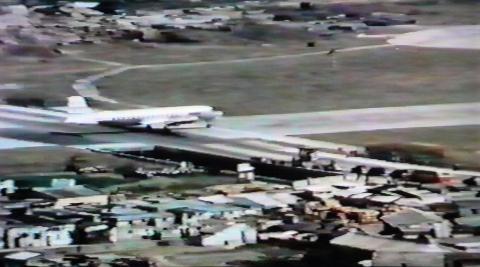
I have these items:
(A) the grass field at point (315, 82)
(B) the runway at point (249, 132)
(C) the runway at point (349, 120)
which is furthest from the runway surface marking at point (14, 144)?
(C) the runway at point (349, 120)

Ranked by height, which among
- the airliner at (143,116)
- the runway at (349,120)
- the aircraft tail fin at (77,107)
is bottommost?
the runway at (349,120)

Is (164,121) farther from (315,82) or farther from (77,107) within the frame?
(315,82)

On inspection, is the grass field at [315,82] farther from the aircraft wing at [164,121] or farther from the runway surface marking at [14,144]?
the runway surface marking at [14,144]

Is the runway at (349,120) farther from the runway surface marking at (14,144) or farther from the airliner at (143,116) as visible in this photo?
the runway surface marking at (14,144)

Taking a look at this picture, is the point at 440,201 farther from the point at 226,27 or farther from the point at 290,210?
the point at 226,27

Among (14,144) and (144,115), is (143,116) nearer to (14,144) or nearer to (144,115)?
(144,115)

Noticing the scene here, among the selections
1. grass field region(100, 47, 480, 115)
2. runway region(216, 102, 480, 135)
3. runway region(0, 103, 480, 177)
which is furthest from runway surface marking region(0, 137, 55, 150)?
runway region(216, 102, 480, 135)

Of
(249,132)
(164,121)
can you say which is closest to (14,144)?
(164,121)

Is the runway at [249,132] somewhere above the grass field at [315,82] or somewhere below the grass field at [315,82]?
below

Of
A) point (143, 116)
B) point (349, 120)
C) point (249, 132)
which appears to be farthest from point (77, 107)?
point (349, 120)
